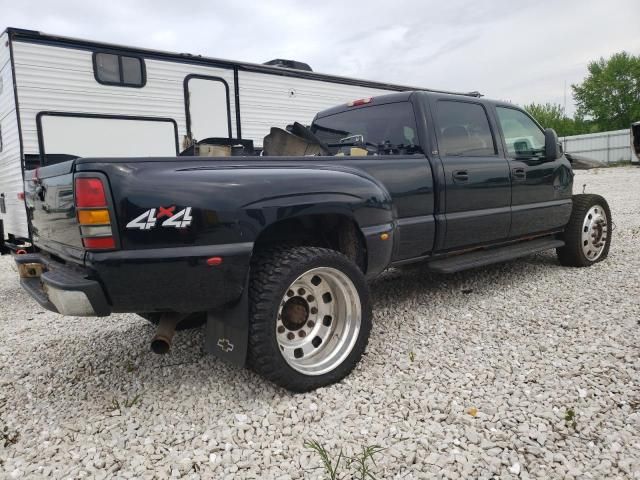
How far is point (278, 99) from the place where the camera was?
23.2 ft

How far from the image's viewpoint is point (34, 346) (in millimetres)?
3543

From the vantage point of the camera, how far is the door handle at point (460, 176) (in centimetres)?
378

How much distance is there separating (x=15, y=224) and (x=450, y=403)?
522 centimetres

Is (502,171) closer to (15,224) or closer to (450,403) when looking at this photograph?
(450,403)

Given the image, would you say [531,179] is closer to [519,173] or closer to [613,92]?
[519,173]

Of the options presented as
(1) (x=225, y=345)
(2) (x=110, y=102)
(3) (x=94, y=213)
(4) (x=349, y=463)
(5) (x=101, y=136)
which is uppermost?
(2) (x=110, y=102)

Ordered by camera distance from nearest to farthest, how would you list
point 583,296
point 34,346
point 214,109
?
point 34,346
point 583,296
point 214,109

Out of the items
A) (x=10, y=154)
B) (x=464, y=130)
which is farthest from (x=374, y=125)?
(x=10, y=154)

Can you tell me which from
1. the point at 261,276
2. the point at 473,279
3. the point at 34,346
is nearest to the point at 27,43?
the point at 34,346

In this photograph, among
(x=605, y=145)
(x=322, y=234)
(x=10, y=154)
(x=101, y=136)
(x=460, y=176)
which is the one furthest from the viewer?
(x=605, y=145)

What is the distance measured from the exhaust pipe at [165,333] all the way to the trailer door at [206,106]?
4.01m

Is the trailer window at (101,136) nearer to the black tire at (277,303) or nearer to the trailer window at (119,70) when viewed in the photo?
the trailer window at (119,70)

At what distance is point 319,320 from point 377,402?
0.58 metres

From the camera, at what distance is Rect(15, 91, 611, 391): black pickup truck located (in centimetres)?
219
